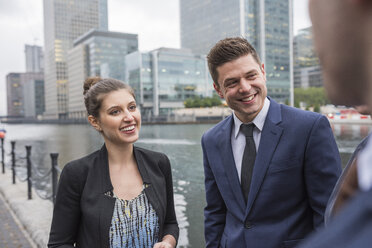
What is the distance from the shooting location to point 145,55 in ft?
274

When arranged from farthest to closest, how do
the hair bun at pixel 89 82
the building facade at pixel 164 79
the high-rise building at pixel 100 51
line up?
the high-rise building at pixel 100 51, the building facade at pixel 164 79, the hair bun at pixel 89 82

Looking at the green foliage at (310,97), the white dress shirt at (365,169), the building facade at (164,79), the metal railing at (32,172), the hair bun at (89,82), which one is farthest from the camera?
the green foliage at (310,97)

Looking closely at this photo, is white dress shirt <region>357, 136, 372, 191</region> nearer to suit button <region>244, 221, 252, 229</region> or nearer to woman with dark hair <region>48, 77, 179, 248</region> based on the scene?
suit button <region>244, 221, 252, 229</region>

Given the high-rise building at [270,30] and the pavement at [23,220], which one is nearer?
the pavement at [23,220]

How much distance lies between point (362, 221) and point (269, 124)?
1829 millimetres

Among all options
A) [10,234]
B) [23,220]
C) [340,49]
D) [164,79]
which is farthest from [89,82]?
[164,79]

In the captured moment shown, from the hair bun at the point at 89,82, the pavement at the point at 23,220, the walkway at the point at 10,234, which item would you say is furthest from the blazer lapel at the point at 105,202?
the walkway at the point at 10,234

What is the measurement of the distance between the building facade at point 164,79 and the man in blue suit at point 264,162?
8174 centimetres

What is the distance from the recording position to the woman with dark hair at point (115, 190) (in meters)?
2.24

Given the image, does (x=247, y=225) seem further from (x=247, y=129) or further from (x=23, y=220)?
(x=23, y=220)

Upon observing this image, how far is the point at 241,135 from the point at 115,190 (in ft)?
3.48

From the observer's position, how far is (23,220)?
5.66m

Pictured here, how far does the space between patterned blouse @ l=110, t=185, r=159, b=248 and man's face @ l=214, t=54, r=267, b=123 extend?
3.32ft

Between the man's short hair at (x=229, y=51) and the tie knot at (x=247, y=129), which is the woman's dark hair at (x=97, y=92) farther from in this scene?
the tie knot at (x=247, y=129)
